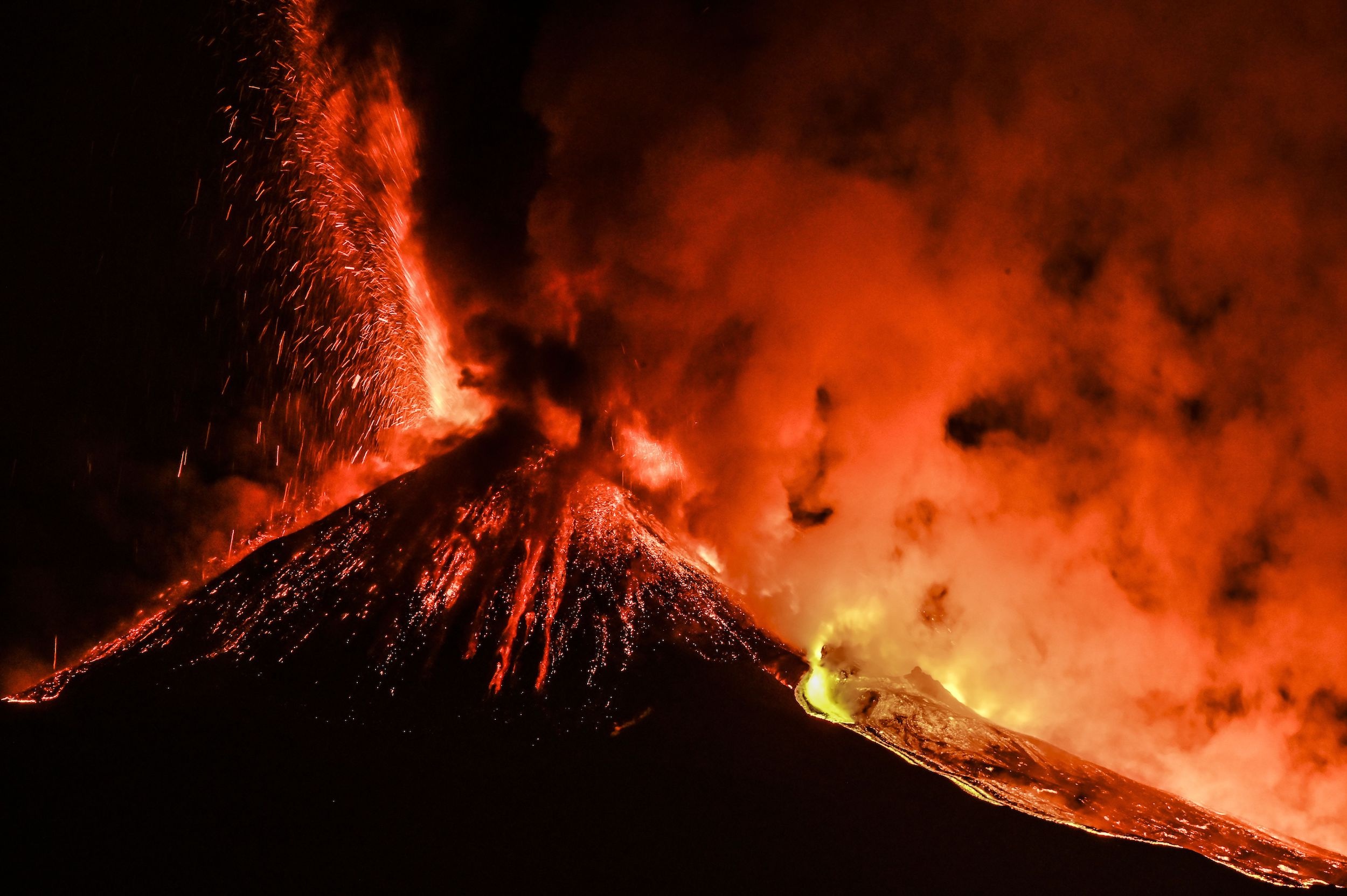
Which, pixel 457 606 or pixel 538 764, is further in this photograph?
pixel 457 606

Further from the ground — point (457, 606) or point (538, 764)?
point (457, 606)

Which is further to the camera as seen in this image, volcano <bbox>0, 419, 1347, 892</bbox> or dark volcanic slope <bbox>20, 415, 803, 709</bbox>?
dark volcanic slope <bbox>20, 415, 803, 709</bbox>

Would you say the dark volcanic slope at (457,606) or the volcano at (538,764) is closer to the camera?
the volcano at (538,764)

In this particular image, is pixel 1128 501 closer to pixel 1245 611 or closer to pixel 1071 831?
pixel 1245 611

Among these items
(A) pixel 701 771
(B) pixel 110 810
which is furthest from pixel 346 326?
(A) pixel 701 771
